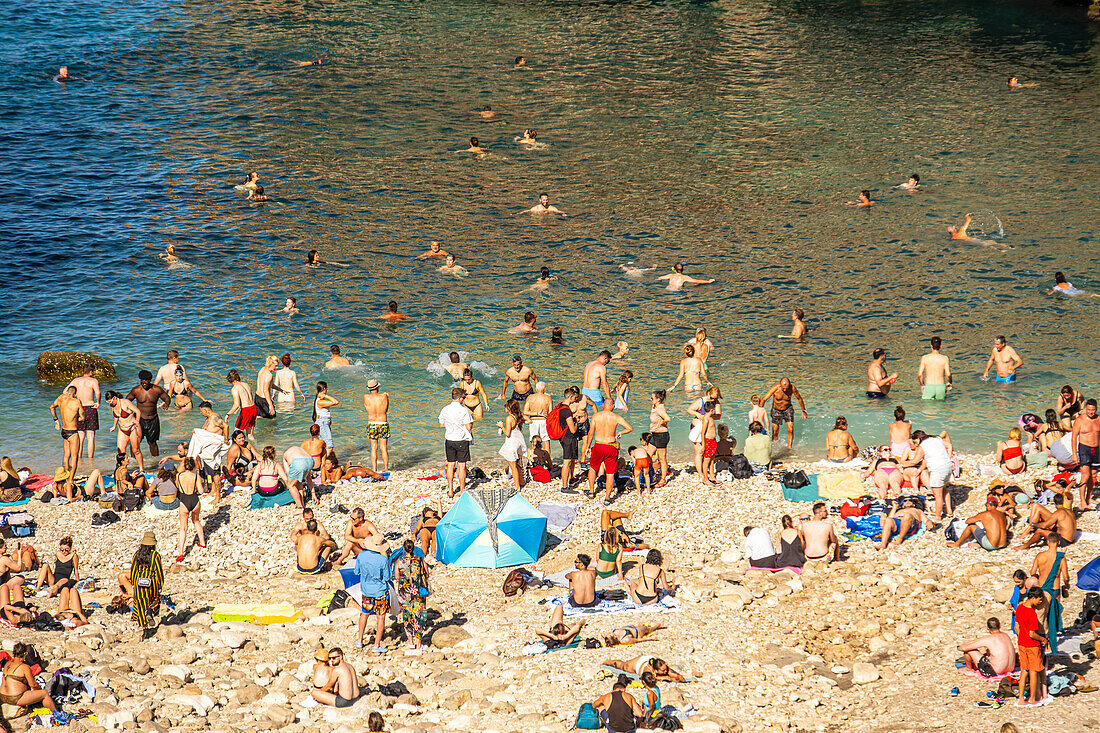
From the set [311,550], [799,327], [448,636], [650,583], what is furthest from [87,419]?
[799,327]

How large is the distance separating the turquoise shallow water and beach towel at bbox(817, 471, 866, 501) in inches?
82.3

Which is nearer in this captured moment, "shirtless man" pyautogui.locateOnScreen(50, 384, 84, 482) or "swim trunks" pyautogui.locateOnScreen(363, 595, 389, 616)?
"swim trunks" pyautogui.locateOnScreen(363, 595, 389, 616)

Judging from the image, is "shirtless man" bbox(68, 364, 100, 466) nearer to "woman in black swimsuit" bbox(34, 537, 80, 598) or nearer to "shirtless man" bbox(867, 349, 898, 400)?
"woman in black swimsuit" bbox(34, 537, 80, 598)

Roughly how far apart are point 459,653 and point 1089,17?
4614 cm

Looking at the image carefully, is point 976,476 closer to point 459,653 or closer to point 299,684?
point 459,653

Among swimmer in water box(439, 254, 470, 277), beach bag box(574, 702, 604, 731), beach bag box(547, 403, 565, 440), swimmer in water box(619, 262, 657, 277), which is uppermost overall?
beach bag box(547, 403, 565, 440)

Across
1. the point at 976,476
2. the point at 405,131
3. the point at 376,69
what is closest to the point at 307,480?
the point at 976,476

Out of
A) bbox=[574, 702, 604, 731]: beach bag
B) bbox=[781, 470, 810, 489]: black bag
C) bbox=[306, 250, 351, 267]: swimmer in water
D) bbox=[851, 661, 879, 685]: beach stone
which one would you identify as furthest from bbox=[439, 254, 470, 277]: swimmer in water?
bbox=[574, 702, 604, 731]: beach bag

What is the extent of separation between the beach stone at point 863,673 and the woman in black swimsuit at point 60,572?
10.4m

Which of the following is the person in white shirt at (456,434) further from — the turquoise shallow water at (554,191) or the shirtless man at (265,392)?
the shirtless man at (265,392)

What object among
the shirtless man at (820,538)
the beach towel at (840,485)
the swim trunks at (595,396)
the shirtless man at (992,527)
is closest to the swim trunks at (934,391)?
the beach towel at (840,485)

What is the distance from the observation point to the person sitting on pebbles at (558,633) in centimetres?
1288

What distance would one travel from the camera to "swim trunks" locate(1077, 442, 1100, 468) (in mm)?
15555

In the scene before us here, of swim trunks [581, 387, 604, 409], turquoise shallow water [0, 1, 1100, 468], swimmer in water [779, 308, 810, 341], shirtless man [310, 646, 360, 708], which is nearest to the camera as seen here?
shirtless man [310, 646, 360, 708]
